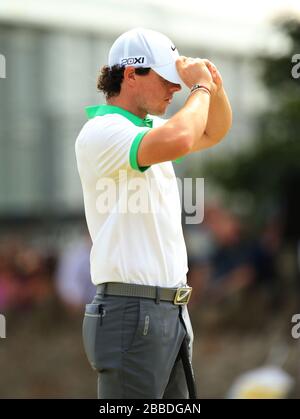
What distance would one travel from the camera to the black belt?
11.0 feet

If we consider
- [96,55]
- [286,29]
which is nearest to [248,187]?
[286,29]

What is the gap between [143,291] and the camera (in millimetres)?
3355

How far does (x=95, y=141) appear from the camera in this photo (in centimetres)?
337

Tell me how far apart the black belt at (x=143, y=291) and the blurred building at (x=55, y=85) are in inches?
340

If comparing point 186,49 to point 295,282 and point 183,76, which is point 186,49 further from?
point 183,76

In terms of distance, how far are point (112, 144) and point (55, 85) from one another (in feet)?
33.2

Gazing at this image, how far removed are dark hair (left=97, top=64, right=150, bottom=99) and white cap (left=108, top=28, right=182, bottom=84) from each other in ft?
0.07

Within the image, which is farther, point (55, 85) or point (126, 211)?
point (55, 85)

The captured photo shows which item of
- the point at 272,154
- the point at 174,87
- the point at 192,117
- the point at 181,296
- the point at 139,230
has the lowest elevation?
the point at 181,296

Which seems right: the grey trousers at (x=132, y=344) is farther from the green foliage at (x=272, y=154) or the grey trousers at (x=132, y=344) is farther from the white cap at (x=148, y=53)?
the green foliage at (x=272, y=154)

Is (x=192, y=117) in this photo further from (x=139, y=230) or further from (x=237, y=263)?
(x=237, y=263)

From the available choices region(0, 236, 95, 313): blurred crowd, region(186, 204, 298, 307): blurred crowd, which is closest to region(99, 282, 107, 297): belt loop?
region(186, 204, 298, 307): blurred crowd

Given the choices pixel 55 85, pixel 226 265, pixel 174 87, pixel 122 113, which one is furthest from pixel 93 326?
pixel 55 85

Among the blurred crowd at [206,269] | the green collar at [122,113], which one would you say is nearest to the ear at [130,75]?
the green collar at [122,113]
